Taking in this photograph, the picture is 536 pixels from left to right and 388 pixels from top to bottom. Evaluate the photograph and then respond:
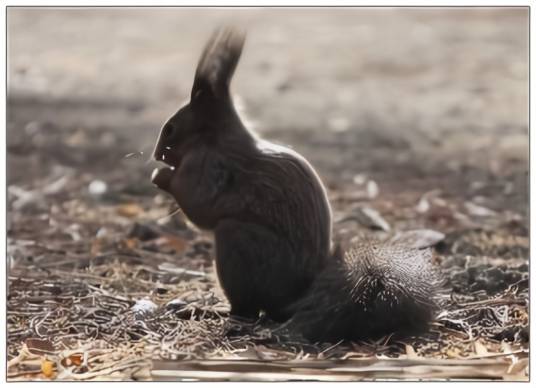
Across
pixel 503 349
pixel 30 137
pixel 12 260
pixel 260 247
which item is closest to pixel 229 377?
pixel 260 247

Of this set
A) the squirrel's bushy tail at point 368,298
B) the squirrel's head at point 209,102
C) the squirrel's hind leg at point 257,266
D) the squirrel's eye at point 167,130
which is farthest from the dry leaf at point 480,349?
the squirrel's eye at point 167,130

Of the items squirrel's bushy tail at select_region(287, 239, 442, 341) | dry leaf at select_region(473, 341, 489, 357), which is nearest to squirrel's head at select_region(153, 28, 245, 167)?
squirrel's bushy tail at select_region(287, 239, 442, 341)

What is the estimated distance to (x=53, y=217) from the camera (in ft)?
23.5

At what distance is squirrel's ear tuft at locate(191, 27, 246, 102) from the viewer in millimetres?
4535

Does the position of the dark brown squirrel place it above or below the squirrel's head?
below

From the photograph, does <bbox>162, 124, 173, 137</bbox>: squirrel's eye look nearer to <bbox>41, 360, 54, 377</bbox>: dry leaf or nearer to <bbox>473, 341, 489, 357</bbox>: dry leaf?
<bbox>41, 360, 54, 377</bbox>: dry leaf

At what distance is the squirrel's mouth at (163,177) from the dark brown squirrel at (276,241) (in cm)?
8

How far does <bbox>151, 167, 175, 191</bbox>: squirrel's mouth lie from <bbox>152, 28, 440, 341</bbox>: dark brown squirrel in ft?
0.25

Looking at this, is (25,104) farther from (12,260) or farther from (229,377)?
(229,377)

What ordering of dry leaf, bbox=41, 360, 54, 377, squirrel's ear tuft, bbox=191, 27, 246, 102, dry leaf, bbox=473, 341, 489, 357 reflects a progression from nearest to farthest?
1. dry leaf, bbox=41, 360, 54, 377
2. dry leaf, bbox=473, 341, 489, 357
3. squirrel's ear tuft, bbox=191, 27, 246, 102

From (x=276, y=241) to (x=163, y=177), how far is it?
0.74 meters

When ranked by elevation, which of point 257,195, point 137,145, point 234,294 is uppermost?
point 257,195

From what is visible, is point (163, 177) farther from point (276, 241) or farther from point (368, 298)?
point (368, 298)

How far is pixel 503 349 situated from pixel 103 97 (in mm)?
7125
